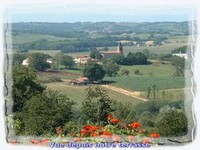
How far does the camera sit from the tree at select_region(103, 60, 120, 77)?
7.33 meters

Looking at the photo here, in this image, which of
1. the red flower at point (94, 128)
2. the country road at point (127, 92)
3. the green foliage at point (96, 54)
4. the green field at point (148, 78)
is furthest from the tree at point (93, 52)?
the red flower at point (94, 128)

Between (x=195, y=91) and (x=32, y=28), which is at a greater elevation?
(x=32, y=28)

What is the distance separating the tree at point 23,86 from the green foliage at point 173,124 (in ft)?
5.48

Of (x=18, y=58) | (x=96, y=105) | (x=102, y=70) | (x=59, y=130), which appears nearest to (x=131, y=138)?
(x=96, y=105)

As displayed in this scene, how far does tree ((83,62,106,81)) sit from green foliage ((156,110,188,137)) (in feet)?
3.28

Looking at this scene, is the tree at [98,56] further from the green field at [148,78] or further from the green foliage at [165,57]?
the green foliage at [165,57]

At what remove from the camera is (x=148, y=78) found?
725 cm

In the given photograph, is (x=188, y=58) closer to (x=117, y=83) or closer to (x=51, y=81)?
(x=117, y=83)

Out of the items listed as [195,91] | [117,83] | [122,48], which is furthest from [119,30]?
[195,91]

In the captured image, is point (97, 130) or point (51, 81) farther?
point (51, 81)

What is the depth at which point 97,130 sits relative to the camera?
6.82 metres

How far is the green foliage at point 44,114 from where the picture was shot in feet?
22.9

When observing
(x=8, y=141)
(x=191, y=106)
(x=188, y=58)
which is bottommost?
(x=8, y=141)

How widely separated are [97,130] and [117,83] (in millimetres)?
783
